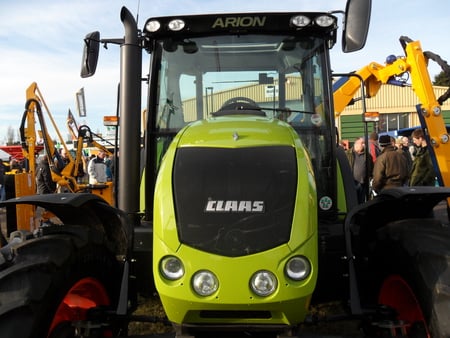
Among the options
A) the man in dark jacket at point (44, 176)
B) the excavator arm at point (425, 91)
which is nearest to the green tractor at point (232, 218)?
the excavator arm at point (425, 91)

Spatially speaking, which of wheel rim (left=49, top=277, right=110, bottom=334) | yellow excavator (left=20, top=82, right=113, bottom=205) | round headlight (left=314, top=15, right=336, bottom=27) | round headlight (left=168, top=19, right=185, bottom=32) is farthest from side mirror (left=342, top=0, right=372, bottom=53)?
yellow excavator (left=20, top=82, right=113, bottom=205)

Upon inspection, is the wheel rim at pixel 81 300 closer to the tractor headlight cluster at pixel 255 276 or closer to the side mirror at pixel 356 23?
the tractor headlight cluster at pixel 255 276

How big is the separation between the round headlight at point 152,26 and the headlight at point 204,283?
1912 millimetres

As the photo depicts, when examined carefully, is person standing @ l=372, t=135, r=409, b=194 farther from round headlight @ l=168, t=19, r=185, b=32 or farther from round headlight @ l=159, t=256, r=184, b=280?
round headlight @ l=159, t=256, r=184, b=280

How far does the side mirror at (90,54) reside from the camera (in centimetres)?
368

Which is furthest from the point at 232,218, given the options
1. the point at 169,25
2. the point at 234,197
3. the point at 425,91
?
the point at 425,91

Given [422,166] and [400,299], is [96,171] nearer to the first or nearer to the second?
[422,166]

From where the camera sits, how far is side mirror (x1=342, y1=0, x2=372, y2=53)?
10.5 ft

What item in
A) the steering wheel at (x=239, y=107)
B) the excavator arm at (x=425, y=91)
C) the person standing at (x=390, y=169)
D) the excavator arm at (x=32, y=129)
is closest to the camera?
the steering wheel at (x=239, y=107)

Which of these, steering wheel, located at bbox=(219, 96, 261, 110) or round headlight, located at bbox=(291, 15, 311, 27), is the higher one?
round headlight, located at bbox=(291, 15, 311, 27)

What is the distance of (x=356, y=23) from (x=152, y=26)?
56.3 inches

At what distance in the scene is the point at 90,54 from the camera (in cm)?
374

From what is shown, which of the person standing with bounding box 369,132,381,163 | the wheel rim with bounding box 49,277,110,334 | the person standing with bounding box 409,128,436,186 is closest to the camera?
the wheel rim with bounding box 49,277,110,334

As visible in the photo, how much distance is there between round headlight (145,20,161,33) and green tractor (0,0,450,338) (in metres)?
0.02
